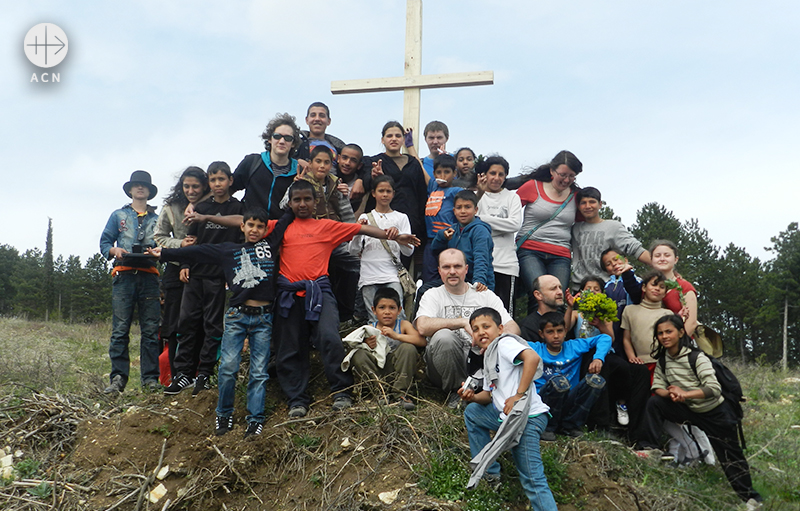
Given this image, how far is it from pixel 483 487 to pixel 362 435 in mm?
1150

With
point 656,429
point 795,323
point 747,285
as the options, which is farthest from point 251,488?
point 795,323

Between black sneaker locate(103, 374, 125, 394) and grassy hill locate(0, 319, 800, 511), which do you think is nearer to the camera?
grassy hill locate(0, 319, 800, 511)

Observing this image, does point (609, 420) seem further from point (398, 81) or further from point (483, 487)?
point (398, 81)

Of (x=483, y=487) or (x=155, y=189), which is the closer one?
(x=483, y=487)

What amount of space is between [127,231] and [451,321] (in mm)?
4051

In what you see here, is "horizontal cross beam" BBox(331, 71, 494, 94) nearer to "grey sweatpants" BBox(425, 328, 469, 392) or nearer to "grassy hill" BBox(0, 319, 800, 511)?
"grey sweatpants" BBox(425, 328, 469, 392)

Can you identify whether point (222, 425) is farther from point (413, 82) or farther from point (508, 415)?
point (413, 82)

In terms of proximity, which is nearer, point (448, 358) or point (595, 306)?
point (595, 306)

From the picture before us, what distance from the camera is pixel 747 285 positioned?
97.4 feet

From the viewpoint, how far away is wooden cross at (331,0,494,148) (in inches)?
320

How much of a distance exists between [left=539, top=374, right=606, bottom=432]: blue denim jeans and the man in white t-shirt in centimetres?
58

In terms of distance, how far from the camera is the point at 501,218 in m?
6.57

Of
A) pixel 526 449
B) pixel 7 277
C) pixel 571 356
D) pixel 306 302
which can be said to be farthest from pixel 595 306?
pixel 7 277

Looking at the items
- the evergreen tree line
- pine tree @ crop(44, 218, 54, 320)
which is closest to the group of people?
the evergreen tree line
